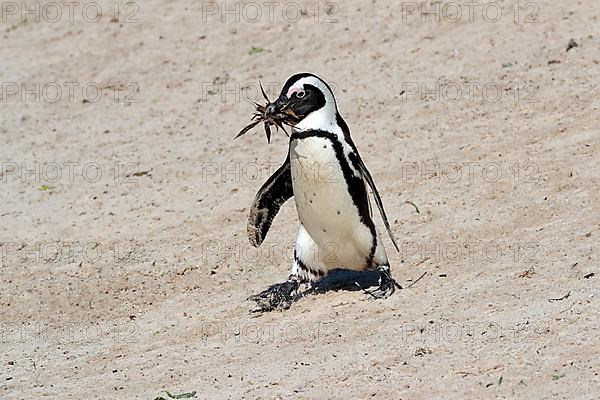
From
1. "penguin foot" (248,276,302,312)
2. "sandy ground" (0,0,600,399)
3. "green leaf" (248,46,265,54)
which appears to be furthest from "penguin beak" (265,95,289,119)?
"green leaf" (248,46,265,54)

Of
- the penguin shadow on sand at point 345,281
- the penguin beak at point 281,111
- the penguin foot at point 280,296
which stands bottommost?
the penguin shadow on sand at point 345,281

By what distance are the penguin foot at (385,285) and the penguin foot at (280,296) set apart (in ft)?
1.25

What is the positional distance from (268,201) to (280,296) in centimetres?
56

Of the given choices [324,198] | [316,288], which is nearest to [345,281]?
[316,288]

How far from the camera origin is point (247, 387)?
466cm

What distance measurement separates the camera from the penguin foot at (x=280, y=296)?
5.58 metres

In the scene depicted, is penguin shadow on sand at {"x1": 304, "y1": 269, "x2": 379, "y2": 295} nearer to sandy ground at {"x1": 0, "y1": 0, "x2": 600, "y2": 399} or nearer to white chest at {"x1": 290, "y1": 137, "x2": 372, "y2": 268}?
sandy ground at {"x1": 0, "y1": 0, "x2": 600, "y2": 399}

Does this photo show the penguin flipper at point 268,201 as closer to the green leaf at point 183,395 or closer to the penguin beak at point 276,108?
the penguin beak at point 276,108

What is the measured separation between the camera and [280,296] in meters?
5.59

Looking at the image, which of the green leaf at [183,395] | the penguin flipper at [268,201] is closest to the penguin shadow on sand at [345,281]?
the penguin flipper at [268,201]

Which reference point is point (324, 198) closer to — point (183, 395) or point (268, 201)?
point (268, 201)

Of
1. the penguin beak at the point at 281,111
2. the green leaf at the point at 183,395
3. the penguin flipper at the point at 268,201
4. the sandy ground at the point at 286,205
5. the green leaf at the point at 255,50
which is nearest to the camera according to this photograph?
the green leaf at the point at 183,395

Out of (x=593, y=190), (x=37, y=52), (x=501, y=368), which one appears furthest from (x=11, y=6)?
(x=501, y=368)

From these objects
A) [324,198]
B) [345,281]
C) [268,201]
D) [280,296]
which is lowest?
[345,281]
